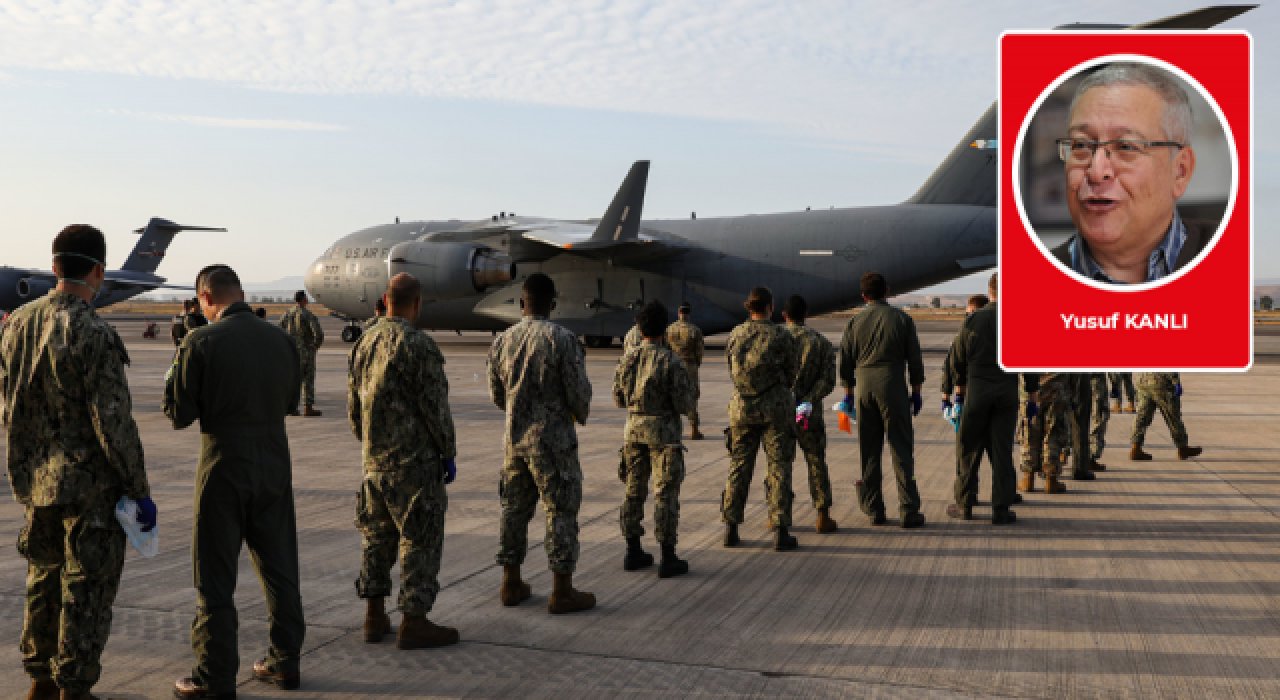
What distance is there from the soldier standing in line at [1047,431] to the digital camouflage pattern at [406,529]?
20.3 ft

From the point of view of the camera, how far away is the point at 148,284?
37875mm

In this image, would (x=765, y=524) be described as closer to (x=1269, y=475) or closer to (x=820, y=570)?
(x=820, y=570)

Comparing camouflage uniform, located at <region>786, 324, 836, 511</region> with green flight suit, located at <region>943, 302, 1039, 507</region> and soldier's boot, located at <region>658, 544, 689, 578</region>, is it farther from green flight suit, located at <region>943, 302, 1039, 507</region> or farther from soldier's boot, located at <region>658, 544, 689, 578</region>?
soldier's boot, located at <region>658, 544, 689, 578</region>

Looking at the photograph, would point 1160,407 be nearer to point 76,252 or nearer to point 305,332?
point 76,252

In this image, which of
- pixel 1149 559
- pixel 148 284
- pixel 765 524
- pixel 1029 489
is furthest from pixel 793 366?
pixel 148 284

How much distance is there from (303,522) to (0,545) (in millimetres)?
2023

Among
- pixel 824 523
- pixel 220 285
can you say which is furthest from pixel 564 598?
pixel 824 523

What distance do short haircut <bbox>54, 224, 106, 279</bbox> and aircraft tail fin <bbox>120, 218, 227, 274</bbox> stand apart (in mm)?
42273

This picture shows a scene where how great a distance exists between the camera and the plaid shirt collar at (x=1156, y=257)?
7.08 feet

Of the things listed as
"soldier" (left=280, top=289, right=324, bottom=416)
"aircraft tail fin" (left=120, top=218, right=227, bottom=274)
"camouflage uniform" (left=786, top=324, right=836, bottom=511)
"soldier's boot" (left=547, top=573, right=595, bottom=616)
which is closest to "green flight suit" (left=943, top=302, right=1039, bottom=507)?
"camouflage uniform" (left=786, top=324, right=836, bottom=511)

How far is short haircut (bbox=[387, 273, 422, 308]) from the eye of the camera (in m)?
4.91

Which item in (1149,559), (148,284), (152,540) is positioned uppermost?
(148,284)

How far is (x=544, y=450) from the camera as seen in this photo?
5270mm

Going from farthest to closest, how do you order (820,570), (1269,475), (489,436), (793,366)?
(489,436)
(1269,475)
(793,366)
(820,570)
